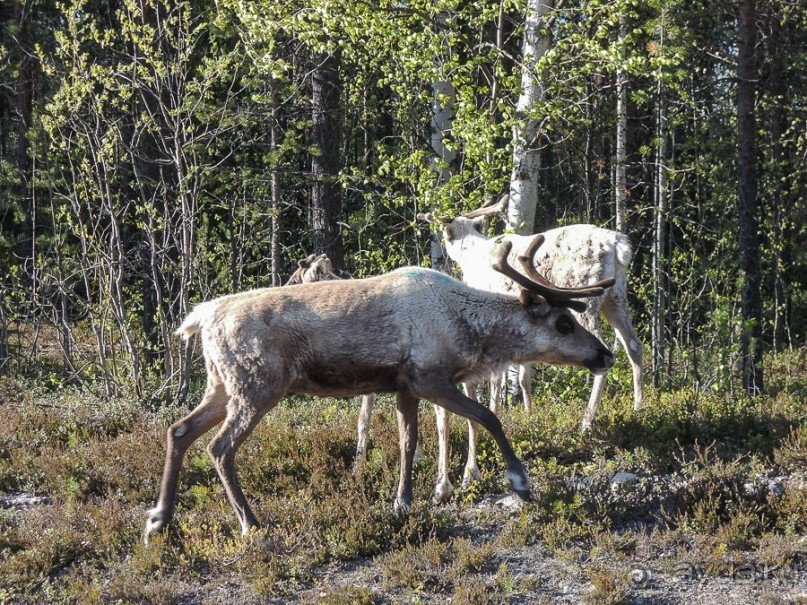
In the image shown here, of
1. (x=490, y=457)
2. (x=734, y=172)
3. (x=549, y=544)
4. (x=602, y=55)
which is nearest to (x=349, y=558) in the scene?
(x=549, y=544)

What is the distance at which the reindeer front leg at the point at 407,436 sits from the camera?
7.44m

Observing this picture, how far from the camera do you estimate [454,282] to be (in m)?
7.54

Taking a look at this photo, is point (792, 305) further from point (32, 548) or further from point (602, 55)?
point (32, 548)

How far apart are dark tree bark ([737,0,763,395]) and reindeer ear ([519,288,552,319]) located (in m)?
4.32

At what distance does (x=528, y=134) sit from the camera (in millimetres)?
11336

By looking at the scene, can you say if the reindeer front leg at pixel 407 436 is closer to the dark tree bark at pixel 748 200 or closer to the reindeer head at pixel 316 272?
the reindeer head at pixel 316 272

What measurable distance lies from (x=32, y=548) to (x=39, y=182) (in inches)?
299

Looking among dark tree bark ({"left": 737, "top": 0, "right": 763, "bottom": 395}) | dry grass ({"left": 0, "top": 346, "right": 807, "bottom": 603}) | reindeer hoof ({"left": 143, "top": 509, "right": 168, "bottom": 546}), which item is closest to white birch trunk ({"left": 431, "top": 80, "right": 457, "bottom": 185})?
dark tree bark ({"left": 737, "top": 0, "right": 763, "bottom": 395})

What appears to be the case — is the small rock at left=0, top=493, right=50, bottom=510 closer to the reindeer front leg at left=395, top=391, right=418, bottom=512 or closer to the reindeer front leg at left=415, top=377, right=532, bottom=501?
the reindeer front leg at left=395, top=391, right=418, bottom=512

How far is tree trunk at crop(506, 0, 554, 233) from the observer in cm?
1110

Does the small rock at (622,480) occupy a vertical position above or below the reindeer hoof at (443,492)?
above

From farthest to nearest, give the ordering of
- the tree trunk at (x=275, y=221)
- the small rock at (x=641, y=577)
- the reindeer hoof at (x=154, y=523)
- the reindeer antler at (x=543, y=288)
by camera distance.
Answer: the tree trunk at (x=275, y=221) → the reindeer antler at (x=543, y=288) → the reindeer hoof at (x=154, y=523) → the small rock at (x=641, y=577)

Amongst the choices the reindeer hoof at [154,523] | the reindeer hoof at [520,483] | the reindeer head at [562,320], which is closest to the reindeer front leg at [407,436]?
the reindeer hoof at [520,483]

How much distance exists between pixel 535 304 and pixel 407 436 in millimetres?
1408
